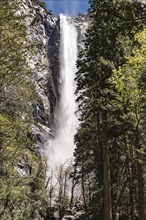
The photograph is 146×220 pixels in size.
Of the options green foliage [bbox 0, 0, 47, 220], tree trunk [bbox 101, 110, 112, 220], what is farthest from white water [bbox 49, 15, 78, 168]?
green foliage [bbox 0, 0, 47, 220]

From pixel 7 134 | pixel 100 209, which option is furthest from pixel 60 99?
pixel 7 134

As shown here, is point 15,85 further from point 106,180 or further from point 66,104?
point 66,104

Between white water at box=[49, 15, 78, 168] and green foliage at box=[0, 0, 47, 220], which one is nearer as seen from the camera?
green foliage at box=[0, 0, 47, 220]

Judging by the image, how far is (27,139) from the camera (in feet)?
41.7

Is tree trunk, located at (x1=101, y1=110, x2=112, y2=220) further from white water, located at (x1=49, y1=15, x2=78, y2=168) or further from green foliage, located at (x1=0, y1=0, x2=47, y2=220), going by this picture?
white water, located at (x1=49, y1=15, x2=78, y2=168)

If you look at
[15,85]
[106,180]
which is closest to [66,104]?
[106,180]

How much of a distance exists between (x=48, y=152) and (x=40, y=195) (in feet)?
140

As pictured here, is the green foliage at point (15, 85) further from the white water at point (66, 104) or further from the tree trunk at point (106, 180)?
the white water at point (66, 104)

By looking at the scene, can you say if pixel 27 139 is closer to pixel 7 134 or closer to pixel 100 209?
pixel 7 134

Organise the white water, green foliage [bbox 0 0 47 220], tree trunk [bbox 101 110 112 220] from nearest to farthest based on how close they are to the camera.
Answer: green foliage [bbox 0 0 47 220]
tree trunk [bbox 101 110 112 220]
the white water

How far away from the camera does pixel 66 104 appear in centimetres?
9450

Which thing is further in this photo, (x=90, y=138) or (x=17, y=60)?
(x=90, y=138)

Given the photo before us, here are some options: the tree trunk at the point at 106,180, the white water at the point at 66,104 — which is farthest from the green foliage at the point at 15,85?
the white water at the point at 66,104

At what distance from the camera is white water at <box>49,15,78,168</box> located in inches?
3435
